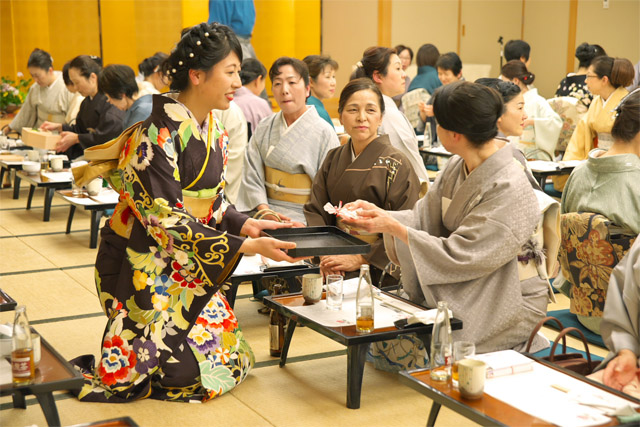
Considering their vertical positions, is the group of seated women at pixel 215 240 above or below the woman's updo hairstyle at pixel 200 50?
below

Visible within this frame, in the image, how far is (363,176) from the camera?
12.9 ft

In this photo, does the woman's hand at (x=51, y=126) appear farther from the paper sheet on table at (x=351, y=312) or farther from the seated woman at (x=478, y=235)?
the seated woman at (x=478, y=235)

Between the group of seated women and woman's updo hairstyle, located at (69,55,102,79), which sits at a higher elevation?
woman's updo hairstyle, located at (69,55,102,79)

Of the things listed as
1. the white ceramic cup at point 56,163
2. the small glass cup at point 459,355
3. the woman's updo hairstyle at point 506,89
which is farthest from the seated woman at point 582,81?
the small glass cup at point 459,355

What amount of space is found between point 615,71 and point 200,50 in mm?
4831

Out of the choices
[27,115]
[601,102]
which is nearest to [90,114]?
[27,115]

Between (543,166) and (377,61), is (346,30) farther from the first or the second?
(377,61)

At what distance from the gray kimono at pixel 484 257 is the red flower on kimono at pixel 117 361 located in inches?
47.4

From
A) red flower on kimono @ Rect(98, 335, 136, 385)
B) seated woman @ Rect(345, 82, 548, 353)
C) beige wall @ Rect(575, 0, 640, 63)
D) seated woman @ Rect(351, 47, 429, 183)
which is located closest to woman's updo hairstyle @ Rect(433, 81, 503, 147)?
seated woman @ Rect(345, 82, 548, 353)

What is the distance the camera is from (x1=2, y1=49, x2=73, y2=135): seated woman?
8.59 m

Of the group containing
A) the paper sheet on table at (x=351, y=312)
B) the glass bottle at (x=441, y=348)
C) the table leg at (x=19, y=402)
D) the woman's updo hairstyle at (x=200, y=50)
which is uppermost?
the woman's updo hairstyle at (x=200, y=50)

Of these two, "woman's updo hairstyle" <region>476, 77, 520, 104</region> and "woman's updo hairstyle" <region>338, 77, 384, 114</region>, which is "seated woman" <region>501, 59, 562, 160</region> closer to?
"woman's updo hairstyle" <region>476, 77, 520, 104</region>

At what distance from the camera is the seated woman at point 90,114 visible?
293 inches

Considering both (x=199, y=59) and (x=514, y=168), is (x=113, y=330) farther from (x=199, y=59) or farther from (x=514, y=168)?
(x=514, y=168)
